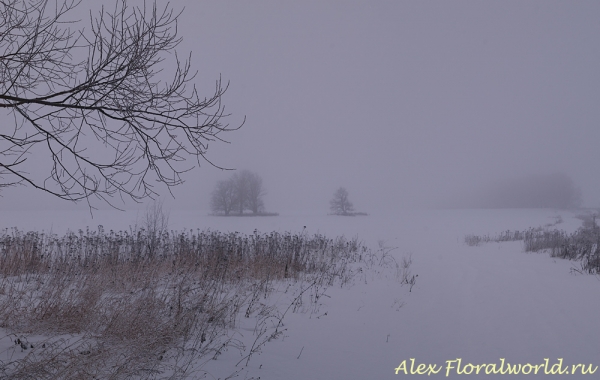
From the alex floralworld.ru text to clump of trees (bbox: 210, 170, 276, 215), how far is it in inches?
1644

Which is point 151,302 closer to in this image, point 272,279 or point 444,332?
point 272,279

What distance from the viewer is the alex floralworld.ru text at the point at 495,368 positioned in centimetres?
379

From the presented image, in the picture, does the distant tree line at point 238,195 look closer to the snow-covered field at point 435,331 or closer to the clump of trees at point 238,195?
the clump of trees at point 238,195

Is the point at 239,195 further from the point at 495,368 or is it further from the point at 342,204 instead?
the point at 495,368

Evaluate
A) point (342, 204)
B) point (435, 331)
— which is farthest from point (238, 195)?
point (435, 331)

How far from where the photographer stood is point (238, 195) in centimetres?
4572

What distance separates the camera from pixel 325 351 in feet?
12.9

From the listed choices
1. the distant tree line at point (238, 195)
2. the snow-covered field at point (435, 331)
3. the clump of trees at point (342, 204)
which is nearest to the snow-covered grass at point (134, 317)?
the snow-covered field at point (435, 331)

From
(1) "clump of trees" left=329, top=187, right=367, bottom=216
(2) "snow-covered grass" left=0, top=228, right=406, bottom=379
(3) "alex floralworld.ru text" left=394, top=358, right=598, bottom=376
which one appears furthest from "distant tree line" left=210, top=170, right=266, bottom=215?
(3) "alex floralworld.ru text" left=394, top=358, right=598, bottom=376

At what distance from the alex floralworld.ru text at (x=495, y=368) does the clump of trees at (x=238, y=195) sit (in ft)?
137

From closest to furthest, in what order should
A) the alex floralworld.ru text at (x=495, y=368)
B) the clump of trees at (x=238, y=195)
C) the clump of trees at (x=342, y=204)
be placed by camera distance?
the alex floralworld.ru text at (x=495, y=368), the clump of trees at (x=238, y=195), the clump of trees at (x=342, y=204)

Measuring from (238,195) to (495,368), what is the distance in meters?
43.3

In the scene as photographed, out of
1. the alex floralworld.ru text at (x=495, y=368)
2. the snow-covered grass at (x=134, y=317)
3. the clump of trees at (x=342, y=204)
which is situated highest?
the clump of trees at (x=342, y=204)

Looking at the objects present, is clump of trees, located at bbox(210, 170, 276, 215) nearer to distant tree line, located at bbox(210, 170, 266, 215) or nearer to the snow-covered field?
distant tree line, located at bbox(210, 170, 266, 215)
